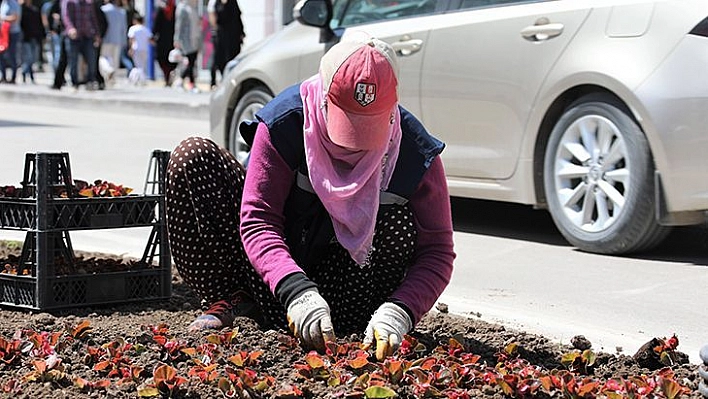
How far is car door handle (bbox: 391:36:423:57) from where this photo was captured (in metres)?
7.31

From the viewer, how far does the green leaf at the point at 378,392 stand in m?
3.04

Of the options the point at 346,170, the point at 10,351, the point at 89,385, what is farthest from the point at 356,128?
the point at 10,351

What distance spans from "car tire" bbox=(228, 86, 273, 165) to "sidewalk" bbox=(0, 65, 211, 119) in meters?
9.56

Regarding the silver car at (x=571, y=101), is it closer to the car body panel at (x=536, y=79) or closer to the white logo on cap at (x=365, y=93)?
the car body panel at (x=536, y=79)

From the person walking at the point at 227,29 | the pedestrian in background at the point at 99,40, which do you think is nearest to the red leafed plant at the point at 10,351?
the person walking at the point at 227,29

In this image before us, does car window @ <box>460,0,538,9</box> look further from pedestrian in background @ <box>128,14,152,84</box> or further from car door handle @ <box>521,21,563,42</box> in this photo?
pedestrian in background @ <box>128,14,152,84</box>

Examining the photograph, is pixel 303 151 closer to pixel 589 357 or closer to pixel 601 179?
pixel 589 357

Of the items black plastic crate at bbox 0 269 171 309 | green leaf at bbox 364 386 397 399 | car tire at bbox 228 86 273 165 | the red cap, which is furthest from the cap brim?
car tire at bbox 228 86 273 165

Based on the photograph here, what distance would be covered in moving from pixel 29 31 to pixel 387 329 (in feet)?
77.9

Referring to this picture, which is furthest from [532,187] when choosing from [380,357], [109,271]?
[380,357]

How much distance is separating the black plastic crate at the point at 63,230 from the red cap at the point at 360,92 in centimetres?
121

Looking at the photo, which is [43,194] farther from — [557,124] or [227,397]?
[557,124]

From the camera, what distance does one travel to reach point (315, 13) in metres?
7.82

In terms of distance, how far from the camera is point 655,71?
6016 mm
